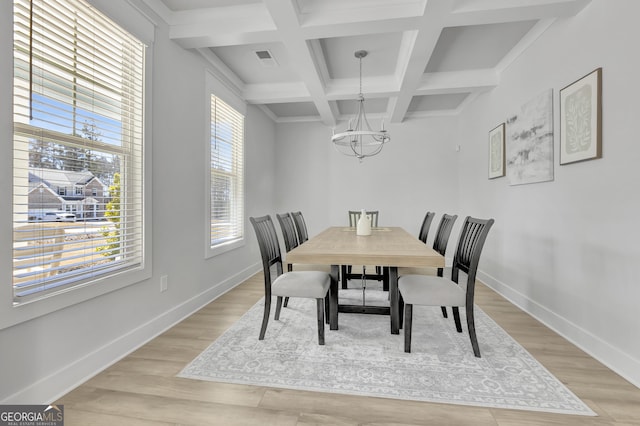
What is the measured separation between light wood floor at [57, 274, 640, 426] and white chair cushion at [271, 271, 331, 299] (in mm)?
681

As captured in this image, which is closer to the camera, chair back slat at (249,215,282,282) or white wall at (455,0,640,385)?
white wall at (455,0,640,385)

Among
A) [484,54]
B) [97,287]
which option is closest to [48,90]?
[97,287]

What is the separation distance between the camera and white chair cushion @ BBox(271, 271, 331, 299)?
2219 mm

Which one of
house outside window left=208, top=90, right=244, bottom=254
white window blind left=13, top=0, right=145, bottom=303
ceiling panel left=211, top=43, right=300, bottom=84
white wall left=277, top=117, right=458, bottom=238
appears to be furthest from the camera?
white wall left=277, top=117, right=458, bottom=238

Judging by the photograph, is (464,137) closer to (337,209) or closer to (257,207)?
(337,209)

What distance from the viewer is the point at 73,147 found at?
1758mm

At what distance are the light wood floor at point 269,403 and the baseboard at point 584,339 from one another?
0.21 ft

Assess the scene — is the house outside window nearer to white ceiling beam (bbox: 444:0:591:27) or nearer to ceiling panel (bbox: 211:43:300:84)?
ceiling panel (bbox: 211:43:300:84)

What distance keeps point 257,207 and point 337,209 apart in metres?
1.49

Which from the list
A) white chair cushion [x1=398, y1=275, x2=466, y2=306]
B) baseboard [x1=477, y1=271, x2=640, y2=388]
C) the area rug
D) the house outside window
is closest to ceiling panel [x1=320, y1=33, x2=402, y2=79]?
the house outside window

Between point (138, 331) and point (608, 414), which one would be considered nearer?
point (608, 414)

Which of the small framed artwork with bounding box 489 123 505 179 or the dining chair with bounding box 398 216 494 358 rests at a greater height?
the small framed artwork with bounding box 489 123 505 179

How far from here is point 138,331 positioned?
7.27ft

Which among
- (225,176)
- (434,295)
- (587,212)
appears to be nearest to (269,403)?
(434,295)
